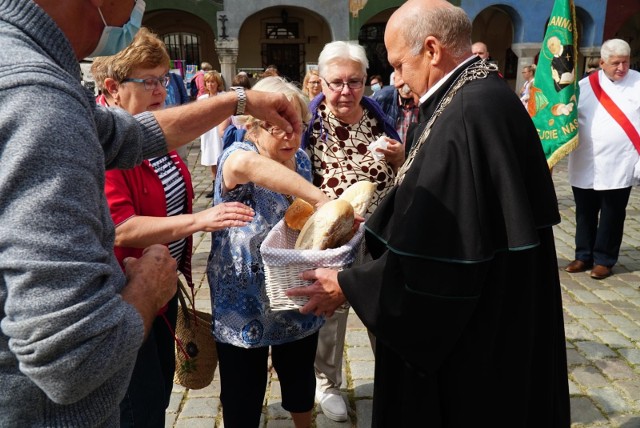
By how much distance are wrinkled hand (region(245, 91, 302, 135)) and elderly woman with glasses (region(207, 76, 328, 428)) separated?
0.12 metres

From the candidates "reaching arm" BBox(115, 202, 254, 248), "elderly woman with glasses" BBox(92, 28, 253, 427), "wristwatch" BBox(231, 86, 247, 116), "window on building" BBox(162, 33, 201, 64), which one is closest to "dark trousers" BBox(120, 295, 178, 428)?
"elderly woman with glasses" BBox(92, 28, 253, 427)

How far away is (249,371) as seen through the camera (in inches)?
94.2

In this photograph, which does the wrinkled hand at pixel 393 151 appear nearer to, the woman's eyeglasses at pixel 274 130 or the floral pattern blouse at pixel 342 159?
the floral pattern blouse at pixel 342 159

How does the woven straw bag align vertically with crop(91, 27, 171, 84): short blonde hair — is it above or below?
below

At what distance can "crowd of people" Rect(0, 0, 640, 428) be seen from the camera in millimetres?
990

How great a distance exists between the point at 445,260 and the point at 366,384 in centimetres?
212

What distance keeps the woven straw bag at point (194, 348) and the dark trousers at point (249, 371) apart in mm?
249

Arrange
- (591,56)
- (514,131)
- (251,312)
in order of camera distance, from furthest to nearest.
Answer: (591,56) < (251,312) < (514,131)

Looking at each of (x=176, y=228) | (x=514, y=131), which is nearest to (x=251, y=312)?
(x=176, y=228)

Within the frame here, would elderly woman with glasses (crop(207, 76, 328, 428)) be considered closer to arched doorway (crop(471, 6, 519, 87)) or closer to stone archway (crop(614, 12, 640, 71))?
arched doorway (crop(471, 6, 519, 87))

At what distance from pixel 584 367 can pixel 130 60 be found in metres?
3.50

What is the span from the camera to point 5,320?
101cm

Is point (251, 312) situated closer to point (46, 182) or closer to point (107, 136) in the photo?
point (107, 136)

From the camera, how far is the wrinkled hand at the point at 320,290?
6.49 ft
